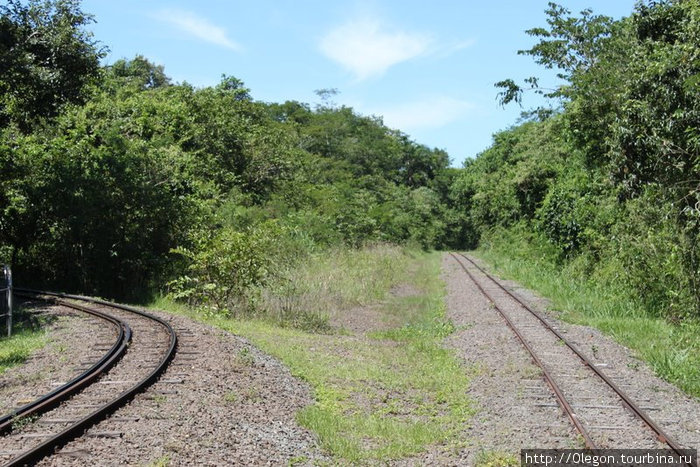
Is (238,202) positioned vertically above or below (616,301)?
above

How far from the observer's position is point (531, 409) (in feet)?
29.9

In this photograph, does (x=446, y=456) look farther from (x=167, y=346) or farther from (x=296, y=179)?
(x=296, y=179)

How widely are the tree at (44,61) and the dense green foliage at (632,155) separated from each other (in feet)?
48.3

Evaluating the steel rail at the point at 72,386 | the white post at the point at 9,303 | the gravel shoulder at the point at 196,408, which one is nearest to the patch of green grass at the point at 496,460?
the gravel shoulder at the point at 196,408

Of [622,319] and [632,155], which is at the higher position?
[632,155]

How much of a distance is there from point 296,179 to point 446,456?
34775 mm

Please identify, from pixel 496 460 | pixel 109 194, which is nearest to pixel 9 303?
pixel 109 194

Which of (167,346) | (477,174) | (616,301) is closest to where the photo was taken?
(167,346)

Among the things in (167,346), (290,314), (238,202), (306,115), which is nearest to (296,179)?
(238,202)

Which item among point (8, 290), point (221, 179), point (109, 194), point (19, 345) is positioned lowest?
point (19, 345)

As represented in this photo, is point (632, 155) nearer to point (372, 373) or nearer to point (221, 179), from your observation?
point (372, 373)

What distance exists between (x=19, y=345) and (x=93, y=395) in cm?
441

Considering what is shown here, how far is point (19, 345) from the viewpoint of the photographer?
12375mm

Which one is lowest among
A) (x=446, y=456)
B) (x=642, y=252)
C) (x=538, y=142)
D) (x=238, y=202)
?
(x=446, y=456)
